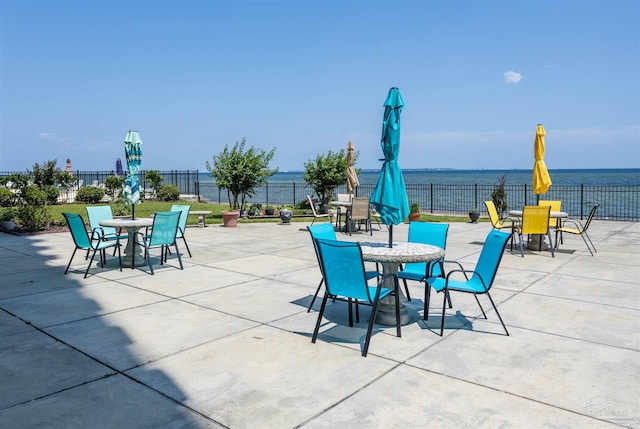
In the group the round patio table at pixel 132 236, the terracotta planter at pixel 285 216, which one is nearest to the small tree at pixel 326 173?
the terracotta planter at pixel 285 216

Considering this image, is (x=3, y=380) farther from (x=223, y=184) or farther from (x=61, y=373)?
(x=223, y=184)

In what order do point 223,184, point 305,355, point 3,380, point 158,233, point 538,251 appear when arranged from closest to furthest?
point 3,380
point 305,355
point 158,233
point 538,251
point 223,184

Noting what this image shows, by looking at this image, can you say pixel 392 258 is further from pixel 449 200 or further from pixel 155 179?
pixel 449 200

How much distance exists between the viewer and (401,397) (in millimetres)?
3324

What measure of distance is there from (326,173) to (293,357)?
16186 mm

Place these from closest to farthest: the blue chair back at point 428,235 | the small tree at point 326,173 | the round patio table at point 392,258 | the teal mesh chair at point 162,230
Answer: the round patio table at point 392,258 → the blue chair back at point 428,235 → the teal mesh chair at point 162,230 → the small tree at point 326,173

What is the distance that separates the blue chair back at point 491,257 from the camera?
4621 millimetres

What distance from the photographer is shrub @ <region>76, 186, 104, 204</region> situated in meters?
23.7

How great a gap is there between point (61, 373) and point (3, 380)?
385 millimetres

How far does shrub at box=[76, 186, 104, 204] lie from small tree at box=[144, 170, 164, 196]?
2.48 metres

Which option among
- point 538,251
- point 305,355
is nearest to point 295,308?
point 305,355

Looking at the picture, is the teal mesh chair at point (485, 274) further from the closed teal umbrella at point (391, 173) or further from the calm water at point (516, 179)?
the calm water at point (516, 179)

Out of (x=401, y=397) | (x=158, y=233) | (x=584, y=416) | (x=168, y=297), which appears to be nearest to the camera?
(x=584, y=416)

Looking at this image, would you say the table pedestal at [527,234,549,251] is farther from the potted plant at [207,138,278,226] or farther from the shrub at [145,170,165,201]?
the shrub at [145,170,165,201]
